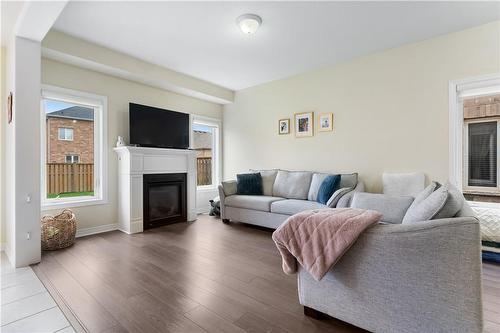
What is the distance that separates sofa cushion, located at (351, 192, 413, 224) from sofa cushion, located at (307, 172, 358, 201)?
2.78ft

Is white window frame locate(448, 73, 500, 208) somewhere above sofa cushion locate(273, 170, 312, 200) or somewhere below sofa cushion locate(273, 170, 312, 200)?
above

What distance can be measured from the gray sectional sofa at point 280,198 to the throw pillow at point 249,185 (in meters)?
0.10

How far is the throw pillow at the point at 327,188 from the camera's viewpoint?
11.4 feet

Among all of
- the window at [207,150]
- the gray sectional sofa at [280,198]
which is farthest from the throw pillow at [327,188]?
the window at [207,150]

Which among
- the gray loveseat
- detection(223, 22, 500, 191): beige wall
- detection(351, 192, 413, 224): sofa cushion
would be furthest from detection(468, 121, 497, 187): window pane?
the gray loveseat

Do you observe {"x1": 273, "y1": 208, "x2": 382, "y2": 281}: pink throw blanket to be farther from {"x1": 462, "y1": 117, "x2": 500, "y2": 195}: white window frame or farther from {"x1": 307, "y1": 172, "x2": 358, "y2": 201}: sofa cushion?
{"x1": 462, "y1": 117, "x2": 500, "y2": 195}: white window frame

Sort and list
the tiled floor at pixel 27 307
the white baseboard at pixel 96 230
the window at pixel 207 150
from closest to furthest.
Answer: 1. the tiled floor at pixel 27 307
2. the white baseboard at pixel 96 230
3. the window at pixel 207 150

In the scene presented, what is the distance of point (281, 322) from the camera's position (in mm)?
1608

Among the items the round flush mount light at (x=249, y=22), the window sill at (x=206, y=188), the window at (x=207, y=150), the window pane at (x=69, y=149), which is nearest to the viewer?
the round flush mount light at (x=249, y=22)

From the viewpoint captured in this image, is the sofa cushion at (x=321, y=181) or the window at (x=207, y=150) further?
the window at (x=207, y=150)

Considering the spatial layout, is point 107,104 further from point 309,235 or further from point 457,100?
point 457,100

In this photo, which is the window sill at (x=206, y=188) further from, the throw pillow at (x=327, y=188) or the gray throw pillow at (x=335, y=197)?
the gray throw pillow at (x=335, y=197)

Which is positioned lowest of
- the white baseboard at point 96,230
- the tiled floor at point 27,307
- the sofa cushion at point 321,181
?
the tiled floor at point 27,307

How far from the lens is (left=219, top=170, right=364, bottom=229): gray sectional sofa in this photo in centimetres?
349
